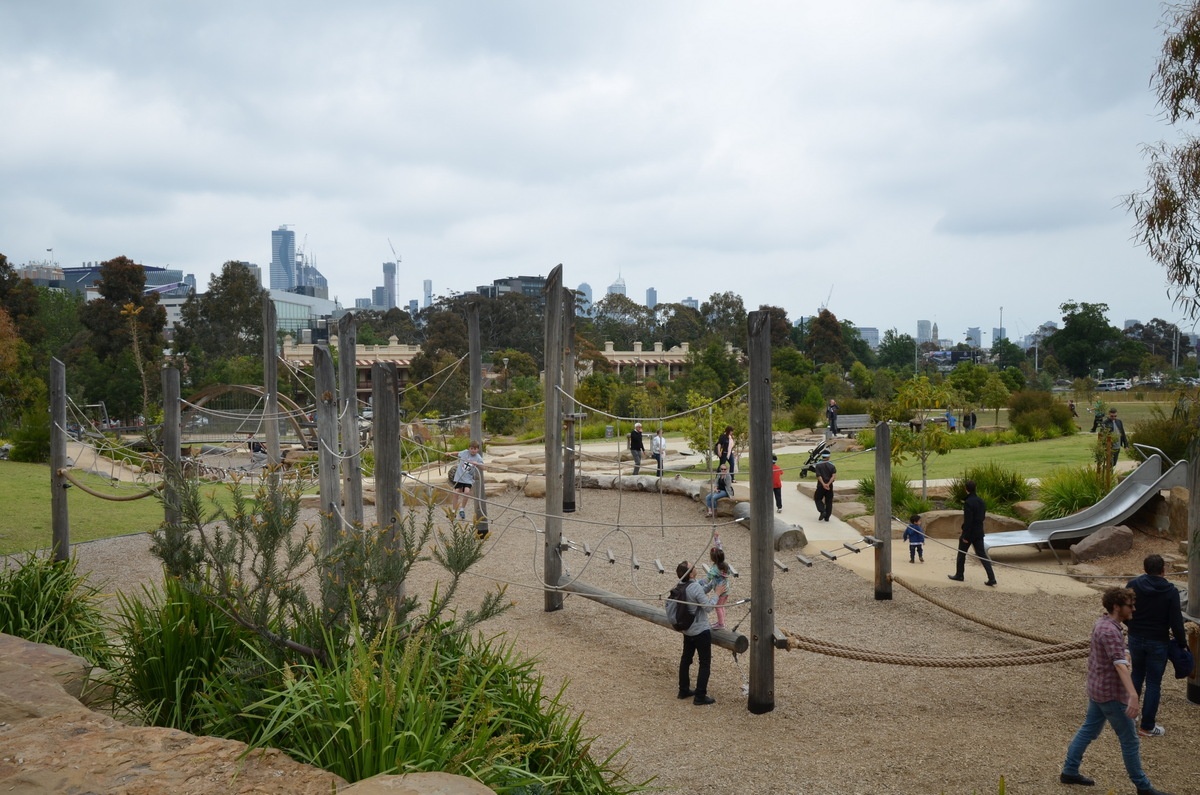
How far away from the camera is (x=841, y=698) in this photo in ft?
22.9

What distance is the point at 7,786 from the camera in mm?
3680

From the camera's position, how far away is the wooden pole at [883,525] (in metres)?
9.94

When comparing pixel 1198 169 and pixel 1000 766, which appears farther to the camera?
pixel 1198 169

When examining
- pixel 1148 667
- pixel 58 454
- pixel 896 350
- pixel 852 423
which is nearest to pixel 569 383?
pixel 58 454

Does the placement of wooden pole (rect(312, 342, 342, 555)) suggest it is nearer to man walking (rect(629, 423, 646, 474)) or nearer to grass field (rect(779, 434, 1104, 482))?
grass field (rect(779, 434, 1104, 482))

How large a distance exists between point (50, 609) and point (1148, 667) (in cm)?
816

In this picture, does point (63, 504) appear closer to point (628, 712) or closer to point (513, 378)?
point (628, 712)

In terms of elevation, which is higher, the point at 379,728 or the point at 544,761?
the point at 379,728

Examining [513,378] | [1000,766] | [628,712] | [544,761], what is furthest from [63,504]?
[513,378]

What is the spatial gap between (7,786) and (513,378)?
36.8 m

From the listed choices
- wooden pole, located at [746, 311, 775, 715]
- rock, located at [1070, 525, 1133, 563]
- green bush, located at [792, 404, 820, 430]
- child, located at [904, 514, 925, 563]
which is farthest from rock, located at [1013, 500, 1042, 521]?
green bush, located at [792, 404, 820, 430]

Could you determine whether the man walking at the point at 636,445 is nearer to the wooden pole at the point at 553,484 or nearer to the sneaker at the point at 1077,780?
the wooden pole at the point at 553,484

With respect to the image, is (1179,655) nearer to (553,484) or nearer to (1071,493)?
(553,484)

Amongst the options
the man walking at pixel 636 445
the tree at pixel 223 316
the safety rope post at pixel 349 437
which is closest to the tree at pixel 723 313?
the tree at pixel 223 316
